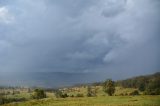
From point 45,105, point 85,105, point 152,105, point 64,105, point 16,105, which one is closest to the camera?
point 152,105

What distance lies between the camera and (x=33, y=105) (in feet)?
352

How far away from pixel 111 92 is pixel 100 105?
8498 centimetres

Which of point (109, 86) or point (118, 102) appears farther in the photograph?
point (109, 86)

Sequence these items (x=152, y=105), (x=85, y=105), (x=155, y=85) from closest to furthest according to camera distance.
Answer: (x=152, y=105)
(x=85, y=105)
(x=155, y=85)

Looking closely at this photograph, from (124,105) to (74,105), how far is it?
17.9 metres

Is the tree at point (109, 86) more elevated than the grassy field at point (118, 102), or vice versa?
the tree at point (109, 86)

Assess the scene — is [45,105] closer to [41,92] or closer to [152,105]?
[152,105]

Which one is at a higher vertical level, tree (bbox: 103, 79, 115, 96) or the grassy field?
tree (bbox: 103, 79, 115, 96)

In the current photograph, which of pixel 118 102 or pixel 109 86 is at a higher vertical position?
pixel 109 86

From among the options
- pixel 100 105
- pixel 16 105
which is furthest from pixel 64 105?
pixel 16 105

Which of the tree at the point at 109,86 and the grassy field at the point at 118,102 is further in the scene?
the tree at the point at 109,86

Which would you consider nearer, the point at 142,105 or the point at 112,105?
the point at 142,105

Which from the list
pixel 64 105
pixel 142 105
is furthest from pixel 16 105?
pixel 142 105

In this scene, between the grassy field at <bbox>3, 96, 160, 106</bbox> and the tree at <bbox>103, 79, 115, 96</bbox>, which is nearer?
the grassy field at <bbox>3, 96, 160, 106</bbox>
